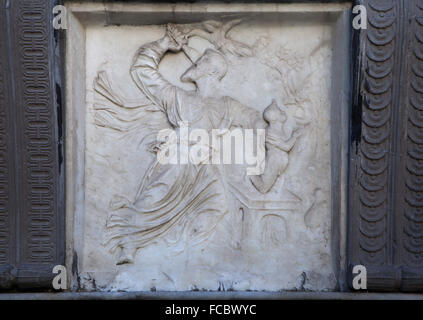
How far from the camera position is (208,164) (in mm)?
6902

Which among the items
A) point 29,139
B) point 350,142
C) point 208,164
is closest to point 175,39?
point 208,164

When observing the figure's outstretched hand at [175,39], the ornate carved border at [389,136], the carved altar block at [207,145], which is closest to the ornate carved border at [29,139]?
the carved altar block at [207,145]

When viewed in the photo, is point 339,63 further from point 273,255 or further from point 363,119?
point 273,255

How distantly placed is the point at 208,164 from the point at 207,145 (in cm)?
14

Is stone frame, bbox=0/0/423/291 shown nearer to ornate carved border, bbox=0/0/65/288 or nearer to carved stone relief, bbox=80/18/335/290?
ornate carved border, bbox=0/0/65/288

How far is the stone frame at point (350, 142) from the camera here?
6645 mm

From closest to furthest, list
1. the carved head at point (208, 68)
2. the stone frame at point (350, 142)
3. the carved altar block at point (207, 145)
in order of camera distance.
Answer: the stone frame at point (350, 142) → the carved altar block at point (207, 145) → the carved head at point (208, 68)

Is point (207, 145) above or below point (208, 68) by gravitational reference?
below

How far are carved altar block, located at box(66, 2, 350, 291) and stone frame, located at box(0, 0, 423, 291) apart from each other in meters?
0.11

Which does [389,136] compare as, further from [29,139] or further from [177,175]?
[29,139]

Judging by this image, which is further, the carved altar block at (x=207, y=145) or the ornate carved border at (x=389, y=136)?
the carved altar block at (x=207, y=145)

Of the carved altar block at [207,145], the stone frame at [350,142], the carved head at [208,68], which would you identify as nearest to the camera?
the stone frame at [350,142]

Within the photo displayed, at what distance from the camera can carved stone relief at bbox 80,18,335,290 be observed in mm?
6809

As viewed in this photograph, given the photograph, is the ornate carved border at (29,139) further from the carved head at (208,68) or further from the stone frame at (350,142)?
the carved head at (208,68)
